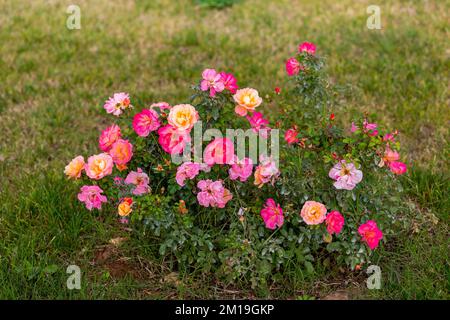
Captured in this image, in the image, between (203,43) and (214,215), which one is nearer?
(214,215)

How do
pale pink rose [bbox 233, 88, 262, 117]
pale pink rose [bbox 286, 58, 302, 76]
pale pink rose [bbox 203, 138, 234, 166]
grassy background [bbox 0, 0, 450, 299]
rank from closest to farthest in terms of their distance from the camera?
pale pink rose [bbox 203, 138, 234, 166]
pale pink rose [bbox 233, 88, 262, 117]
grassy background [bbox 0, 0, 450, 299]
pale pink rose [bbox 286, 58, 302, 76]

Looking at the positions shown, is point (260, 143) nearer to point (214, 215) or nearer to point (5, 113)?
point (214, 215)

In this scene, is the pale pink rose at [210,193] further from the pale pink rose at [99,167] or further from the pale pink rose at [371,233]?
the pale pink rose at [371,233]

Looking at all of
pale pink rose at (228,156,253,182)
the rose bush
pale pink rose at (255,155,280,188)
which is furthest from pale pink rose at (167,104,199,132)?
pale pink rose at (255,155,280,188)

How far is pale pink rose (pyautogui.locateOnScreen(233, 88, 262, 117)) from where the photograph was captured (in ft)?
9.41

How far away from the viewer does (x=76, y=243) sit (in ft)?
10.6

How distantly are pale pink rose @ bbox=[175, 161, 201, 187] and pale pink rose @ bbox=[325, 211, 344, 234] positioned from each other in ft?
1.99

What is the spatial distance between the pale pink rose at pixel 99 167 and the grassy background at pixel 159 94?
1.49 feet

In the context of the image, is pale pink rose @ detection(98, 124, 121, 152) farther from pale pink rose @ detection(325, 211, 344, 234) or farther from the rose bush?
pale pink rose @ detection(325, 211, 344, 234)

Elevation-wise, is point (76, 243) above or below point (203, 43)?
below

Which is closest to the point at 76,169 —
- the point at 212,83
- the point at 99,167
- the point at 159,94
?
the point at 99,167
